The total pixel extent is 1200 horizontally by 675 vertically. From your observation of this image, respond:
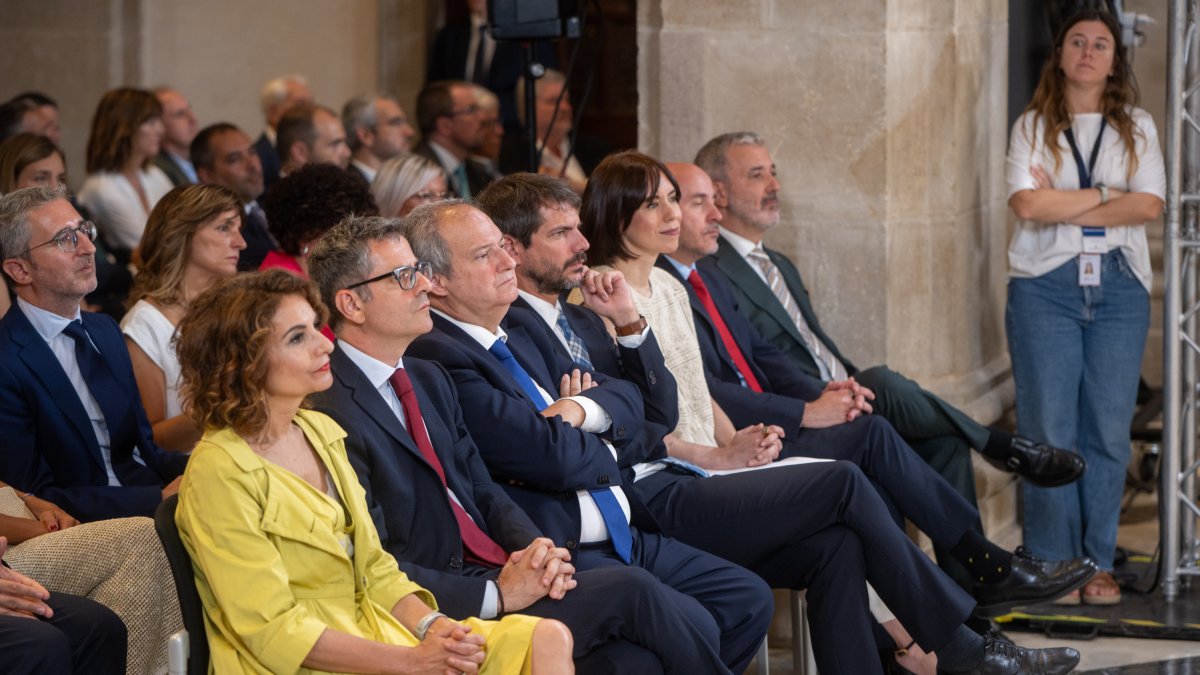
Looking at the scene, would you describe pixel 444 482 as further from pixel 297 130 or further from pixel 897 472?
pixel 297 130

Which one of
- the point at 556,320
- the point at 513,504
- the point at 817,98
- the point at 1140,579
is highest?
the point at 817,98

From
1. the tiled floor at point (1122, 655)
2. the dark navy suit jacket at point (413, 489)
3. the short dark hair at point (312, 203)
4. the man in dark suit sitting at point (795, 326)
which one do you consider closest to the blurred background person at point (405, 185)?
the short dark hair at point (312, 203)

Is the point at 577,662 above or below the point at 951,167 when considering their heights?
below

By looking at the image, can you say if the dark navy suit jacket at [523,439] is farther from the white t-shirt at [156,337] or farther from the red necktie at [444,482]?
the white t-shirt at [156,337]

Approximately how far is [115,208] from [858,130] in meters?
3.03

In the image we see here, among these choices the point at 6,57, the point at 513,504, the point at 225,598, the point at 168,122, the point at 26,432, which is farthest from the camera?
the point at 6,57

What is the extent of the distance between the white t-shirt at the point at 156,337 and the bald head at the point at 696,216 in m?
1.47

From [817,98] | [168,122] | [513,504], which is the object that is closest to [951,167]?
[817,98]

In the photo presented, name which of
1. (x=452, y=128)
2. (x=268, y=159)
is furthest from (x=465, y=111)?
(x=268, y=159)

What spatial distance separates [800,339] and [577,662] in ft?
7.14

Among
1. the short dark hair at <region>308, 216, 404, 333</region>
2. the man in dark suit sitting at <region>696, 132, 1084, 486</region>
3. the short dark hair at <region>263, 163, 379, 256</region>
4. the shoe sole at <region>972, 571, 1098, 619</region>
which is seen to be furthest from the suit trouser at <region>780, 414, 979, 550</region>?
the short dark hair at <region>308, 216, 404, 333</region>

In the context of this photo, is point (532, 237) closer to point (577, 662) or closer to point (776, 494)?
point (776, 494)

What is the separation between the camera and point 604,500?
153 inches

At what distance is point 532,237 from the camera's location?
4246mm
